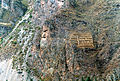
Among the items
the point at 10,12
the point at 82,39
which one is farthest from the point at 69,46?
the point at 10,12

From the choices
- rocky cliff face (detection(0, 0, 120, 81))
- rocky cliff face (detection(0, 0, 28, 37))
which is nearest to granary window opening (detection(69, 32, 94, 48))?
rocky cliff face (detection(0, 0, 120, 81))

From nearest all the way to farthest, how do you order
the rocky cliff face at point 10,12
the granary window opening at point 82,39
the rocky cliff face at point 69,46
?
the rocky cliff face at point 69,46 < the granary window opening at point 82,39 < the rocky cliff face at point 10,12

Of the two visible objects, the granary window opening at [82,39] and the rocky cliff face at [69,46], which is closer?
the rocky cliff face at [69,46]

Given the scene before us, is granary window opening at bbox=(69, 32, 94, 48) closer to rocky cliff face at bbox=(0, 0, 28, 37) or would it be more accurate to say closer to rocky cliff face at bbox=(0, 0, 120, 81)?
rocky cliff face at bbox=(0, 0, 120, 81)

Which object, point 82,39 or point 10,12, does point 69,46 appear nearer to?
point 82,39

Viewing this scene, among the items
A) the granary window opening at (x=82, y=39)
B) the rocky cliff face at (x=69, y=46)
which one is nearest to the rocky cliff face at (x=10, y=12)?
the rocky cliff face at (x=69, y=46)

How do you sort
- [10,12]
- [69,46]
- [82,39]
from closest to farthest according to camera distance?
[82,39] < [69,46] < [10,12]

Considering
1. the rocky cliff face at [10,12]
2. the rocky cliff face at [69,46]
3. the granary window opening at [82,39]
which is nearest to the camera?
the rocky cliff face at [69,46]

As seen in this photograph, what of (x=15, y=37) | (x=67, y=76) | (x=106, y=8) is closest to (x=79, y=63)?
(x=67, y=76)

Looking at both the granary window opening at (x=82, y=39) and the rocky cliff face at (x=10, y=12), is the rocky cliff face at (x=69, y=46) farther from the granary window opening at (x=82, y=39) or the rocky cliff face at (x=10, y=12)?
the rocky cliff face at (x=10, y=12)
